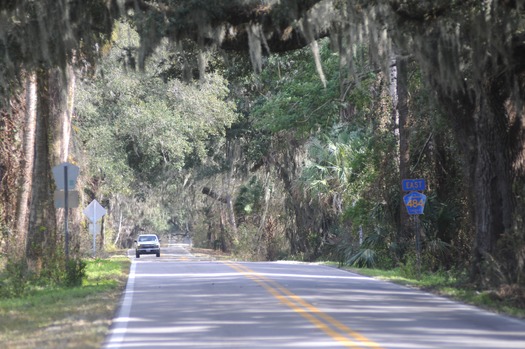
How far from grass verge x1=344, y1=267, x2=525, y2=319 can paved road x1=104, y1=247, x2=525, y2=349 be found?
51cm

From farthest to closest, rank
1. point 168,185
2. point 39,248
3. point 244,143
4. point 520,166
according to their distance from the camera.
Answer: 1. point 168,185
2. point 244,143
3. point 39,248
4. point 520,166

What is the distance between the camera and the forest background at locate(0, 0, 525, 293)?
17.3 m

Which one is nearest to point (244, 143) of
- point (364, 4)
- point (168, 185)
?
point (168, 185)

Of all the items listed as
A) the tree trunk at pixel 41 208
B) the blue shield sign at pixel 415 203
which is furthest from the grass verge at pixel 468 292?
the tree trunk at pixel 41 208

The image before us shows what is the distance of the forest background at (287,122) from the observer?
682 inches

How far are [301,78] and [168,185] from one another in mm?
30073

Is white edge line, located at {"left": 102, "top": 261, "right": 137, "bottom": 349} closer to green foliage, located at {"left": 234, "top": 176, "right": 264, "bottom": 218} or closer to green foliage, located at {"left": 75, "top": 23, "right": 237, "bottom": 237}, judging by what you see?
green foliage, located at {"left": 75, "top": 23, "right": 237, "bottom": 237}

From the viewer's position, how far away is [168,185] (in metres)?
60.5

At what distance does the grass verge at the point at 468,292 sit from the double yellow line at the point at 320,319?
323 cm

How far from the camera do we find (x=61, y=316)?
15.4 m

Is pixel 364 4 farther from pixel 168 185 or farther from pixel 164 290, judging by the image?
pixel 168 185

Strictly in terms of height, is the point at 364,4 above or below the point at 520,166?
above

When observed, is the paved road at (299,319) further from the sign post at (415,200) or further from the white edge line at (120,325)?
the sign post at (415,200)

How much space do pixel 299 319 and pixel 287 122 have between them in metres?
17.0
